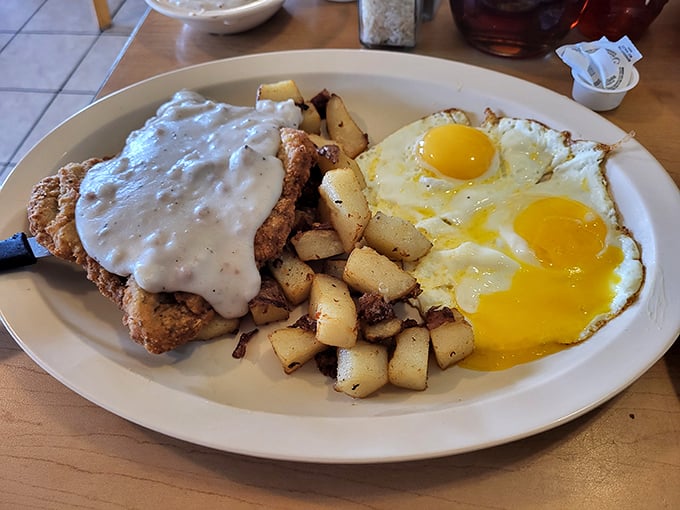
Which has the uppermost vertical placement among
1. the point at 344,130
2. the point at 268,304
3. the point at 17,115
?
the point at 344,130

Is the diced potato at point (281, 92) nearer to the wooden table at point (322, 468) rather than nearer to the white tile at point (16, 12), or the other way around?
the wooden table at point (322, 468)

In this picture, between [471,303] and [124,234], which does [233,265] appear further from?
[471,303]

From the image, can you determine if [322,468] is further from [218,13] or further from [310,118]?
[218,13]

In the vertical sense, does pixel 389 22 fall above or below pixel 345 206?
above

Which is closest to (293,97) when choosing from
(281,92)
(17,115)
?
(281,92)

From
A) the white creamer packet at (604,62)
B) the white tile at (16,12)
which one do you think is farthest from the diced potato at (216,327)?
the white tile at (16,12)
